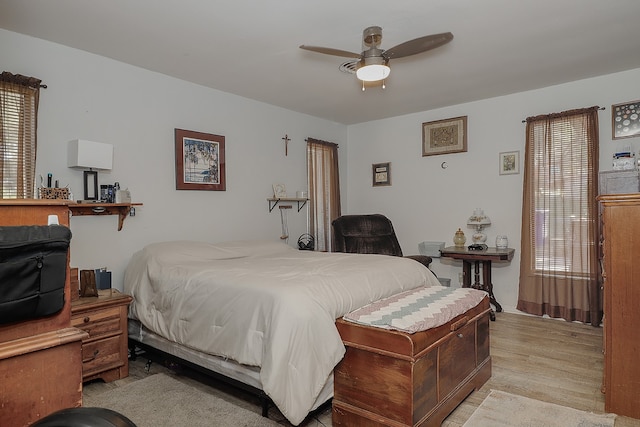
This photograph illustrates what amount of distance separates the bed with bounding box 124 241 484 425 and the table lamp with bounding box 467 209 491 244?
1733 millimetres

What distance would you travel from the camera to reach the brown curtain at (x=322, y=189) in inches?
210

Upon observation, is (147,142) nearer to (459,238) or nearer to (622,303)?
(459,238)

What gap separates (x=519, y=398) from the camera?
8.32ft

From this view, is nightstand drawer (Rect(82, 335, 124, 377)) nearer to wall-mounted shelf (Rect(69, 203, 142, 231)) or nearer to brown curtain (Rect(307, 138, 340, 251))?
wall-mounted shelf (Rect(69, 203, 142, 231))

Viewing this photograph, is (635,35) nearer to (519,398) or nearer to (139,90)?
(519,398)

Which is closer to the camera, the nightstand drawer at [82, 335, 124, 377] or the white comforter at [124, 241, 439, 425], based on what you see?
the white comforter at [124, 241, 439, 425]

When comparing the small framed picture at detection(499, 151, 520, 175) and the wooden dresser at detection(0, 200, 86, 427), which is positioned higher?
the small framed picture at detection(499, 151, 520, 175)

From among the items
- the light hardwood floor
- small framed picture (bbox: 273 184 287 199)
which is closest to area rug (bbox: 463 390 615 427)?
the light hardwood floor

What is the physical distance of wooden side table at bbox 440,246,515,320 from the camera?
4234 millimetres

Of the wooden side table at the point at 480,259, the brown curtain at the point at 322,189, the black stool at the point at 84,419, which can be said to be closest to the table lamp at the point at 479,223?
the wooden side table at the point at 480,259

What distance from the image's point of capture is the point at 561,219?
4238 mm

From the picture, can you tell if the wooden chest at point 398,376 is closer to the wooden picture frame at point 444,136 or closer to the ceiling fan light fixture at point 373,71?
the ceiling fan light fixture at point 373,71

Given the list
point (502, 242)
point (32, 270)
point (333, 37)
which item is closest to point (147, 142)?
point (333, 37)

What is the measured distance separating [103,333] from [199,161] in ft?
6.17
